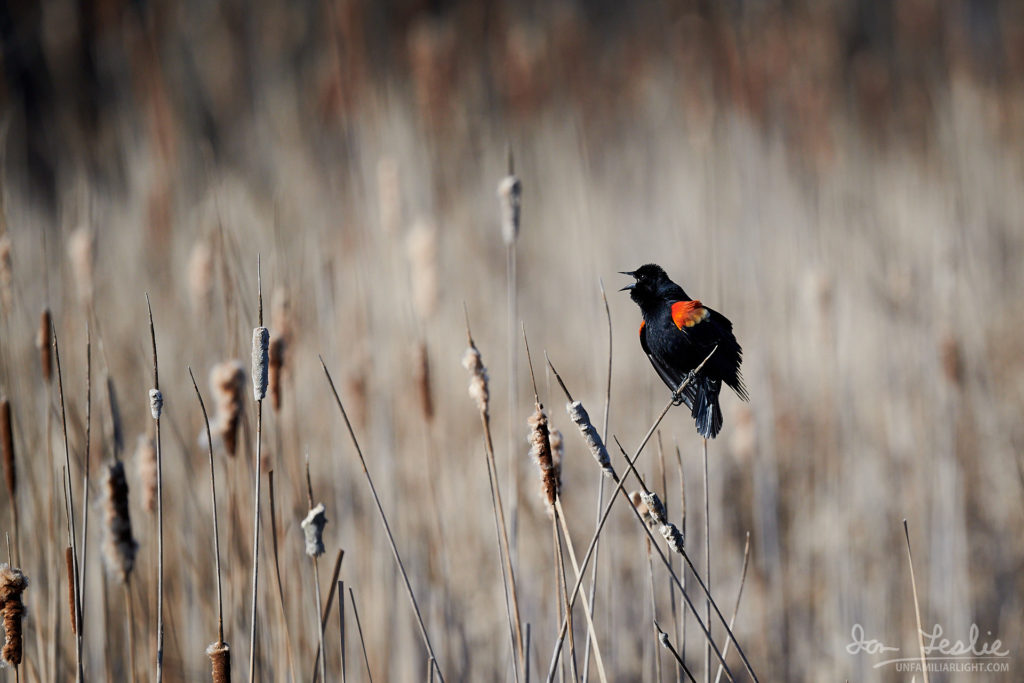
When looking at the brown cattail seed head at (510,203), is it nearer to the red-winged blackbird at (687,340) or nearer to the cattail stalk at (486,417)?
Answer: the cattail stalk at (486,417)

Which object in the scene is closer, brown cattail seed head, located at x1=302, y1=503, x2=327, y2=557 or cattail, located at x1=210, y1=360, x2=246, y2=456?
brown cattail seed head, located at x1=302, y1=503, x2=327, y2=557

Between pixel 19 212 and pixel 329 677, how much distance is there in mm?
1611

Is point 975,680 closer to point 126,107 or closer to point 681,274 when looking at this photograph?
point 681,274

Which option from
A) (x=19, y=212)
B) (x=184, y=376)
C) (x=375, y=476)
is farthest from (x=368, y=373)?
(x=19, y=212)

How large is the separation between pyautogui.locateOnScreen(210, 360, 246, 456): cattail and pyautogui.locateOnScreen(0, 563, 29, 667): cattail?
0.25 m

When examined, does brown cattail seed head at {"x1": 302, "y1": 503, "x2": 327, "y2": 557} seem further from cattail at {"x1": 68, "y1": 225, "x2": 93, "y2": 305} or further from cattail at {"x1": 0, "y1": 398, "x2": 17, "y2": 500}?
cattail at {"x1": 68, "y1": 225, "x2": 93, "y2": 305}

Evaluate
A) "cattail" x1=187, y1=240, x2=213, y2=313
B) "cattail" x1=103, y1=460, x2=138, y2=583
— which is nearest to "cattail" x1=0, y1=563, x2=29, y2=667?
"cattail" x1=103, y1=460, x2=138, y2=583

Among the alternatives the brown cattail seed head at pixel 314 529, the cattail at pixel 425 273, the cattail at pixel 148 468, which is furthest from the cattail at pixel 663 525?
the cattail at pixel 425 273

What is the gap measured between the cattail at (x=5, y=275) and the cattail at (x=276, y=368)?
1.16 feet

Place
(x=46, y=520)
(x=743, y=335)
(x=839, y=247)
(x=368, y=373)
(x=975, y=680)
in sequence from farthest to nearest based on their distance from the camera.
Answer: (x=839, y=247) → (x=743, y=335) → (x=368, y=373) → (x=975, y=680) → (x=46, y=520)

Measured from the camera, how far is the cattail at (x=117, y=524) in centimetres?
75

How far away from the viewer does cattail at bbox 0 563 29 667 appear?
0.67m

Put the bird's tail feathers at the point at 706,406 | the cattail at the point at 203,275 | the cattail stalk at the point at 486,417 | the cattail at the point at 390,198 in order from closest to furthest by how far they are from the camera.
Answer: the bird's tail feathers at the point at 706,406
the cattail stalk at the point at 486,417
the cattail at the point at 203,275
the cattail at the point at 390,198

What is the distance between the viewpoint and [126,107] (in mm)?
2691
